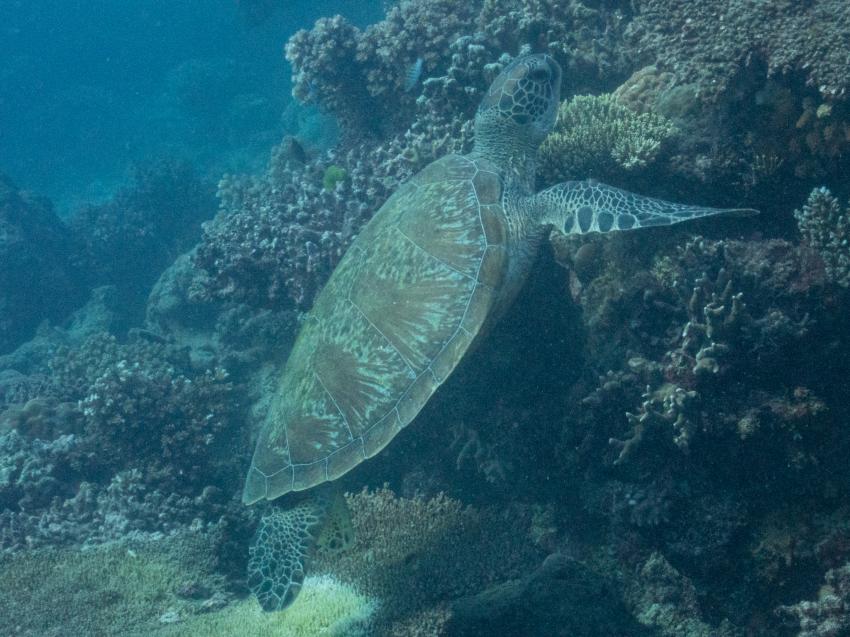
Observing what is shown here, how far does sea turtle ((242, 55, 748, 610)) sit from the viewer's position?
3.72 meters

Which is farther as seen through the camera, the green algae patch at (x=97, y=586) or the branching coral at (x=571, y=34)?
the branching coral at (x=571, y=34)

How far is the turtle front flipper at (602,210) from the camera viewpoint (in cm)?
335

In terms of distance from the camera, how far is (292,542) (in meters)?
3.95

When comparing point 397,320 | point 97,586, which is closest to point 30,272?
point 97,586

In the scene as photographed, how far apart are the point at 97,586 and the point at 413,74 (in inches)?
256

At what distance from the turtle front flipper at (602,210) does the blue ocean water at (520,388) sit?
26mm

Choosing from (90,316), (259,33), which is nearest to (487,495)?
(90,316)

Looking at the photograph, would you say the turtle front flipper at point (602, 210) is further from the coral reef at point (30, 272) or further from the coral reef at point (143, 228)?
the coral reef at point (30, 272)

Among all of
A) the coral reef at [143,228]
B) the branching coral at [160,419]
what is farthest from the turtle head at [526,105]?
the coral reef at [143,228]

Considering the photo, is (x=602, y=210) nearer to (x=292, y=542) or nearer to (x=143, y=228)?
(x=292, y=542)

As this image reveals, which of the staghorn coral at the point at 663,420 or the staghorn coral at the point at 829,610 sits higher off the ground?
the staghorn coral at the point at 663,420

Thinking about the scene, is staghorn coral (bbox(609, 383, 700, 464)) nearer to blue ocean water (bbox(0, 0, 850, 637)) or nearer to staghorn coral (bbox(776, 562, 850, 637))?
blue ocean water (bbox(0, 0, 850, 637))

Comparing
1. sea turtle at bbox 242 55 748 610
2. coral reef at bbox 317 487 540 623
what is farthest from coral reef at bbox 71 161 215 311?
coral reef at bbox 317 487 540 623

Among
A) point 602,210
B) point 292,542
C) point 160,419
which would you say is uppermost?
point 160,419
